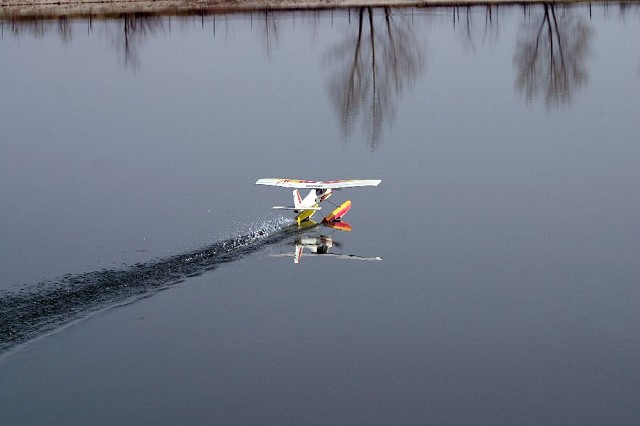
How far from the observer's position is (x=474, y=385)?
981 inches

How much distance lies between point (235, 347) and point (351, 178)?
13.9 meters

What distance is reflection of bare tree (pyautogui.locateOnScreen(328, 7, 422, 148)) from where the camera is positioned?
164 feet

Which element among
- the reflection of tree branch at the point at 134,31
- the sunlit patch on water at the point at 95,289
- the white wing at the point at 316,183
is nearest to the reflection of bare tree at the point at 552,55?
the white wing at the point at 316,183

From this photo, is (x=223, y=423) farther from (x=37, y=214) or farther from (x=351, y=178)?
(x=351, y=178)

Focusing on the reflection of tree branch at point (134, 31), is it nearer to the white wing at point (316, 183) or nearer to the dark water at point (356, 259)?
the dark water at point (356, 259)

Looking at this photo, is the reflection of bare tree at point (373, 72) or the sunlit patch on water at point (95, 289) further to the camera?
the reflection of bare tree at point (373, 72)

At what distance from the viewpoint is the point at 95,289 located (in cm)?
3000

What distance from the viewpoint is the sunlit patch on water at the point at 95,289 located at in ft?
90.9

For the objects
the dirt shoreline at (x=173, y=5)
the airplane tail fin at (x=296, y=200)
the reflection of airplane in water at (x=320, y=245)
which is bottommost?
the reflection of airplane in water at (x=320, y=245)

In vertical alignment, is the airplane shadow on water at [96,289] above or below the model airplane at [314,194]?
below

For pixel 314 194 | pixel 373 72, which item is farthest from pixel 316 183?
pixel 373 72

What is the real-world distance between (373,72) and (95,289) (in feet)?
105

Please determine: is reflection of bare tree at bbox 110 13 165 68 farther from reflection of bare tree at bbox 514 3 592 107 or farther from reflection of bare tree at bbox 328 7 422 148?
reflection of bare tree at bbox 514 3 592 107

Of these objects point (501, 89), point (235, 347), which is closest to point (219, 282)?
point (235, 347)
